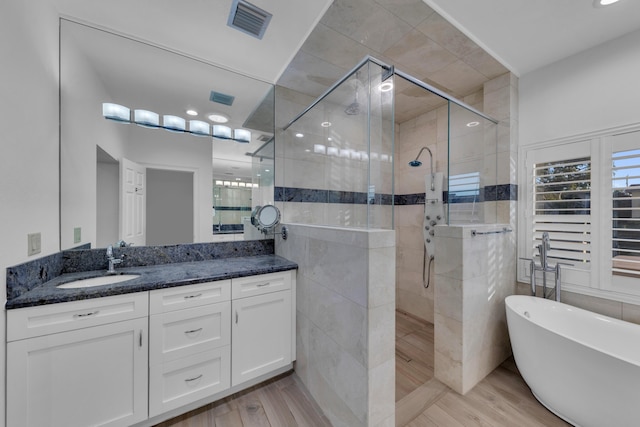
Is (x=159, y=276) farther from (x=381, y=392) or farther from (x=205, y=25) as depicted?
(x=205, y=25)

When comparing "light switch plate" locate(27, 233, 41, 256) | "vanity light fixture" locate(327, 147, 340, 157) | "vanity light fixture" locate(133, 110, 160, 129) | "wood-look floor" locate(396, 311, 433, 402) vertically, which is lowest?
"wood-look floor" locate(396, 311, 433, 402)

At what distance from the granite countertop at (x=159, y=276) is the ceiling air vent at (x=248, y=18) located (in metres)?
1.74

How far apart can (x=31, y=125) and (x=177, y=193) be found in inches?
33.4

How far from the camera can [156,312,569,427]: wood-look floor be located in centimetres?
144

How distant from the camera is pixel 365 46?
183cm

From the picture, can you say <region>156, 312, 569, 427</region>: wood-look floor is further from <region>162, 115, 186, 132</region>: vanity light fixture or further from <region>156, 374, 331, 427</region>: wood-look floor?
<region>162, 115, 186, 132</region>: vanity light fixture

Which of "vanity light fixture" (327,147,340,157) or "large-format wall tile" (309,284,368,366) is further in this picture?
"vanity light fixture" (327,147,340,157)

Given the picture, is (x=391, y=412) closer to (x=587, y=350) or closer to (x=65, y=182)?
(x=587, y=350)

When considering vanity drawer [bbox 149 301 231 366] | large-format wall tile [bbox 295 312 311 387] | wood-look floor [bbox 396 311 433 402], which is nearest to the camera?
vanity drawer [bbox 149 301 231 366]

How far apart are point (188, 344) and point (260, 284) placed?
54 centimetres

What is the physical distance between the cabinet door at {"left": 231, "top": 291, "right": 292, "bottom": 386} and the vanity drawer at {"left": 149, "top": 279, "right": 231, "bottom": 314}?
128 millimetres

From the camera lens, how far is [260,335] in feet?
5.53

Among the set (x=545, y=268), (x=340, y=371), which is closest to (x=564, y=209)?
(x=545, y=268)

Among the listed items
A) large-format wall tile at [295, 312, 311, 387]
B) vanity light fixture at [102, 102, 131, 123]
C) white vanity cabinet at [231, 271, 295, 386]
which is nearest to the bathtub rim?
large-format wall tile at [295, 312, 311, 387]
